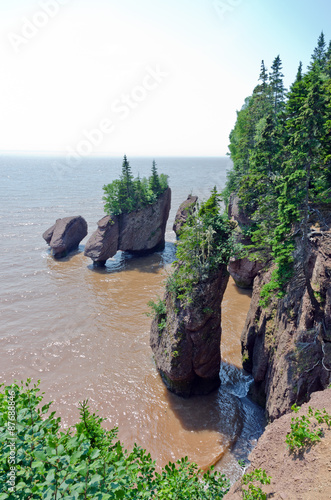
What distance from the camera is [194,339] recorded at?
14219mm

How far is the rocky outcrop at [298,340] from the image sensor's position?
10.9 m

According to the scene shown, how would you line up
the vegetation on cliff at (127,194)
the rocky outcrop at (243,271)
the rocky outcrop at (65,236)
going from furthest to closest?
1. the rocky outcrop at (65,236)
2. the vegetation on cliff at (127,194)
3. the rocky outcrop at (243,271)

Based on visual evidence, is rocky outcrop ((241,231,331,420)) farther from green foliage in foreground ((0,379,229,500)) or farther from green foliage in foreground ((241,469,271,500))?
green foliage in foreground ((0,379,229,500))

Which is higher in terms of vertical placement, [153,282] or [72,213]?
[72,213]

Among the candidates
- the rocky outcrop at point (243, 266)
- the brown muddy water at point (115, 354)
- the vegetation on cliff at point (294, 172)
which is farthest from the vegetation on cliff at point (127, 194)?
the vegetation on cliff at point (294, 172)

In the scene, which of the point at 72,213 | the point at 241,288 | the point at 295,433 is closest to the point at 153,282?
the point at 241,288

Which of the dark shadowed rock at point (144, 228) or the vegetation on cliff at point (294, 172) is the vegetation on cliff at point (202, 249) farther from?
the dark shadowed rock at point (144, 228)

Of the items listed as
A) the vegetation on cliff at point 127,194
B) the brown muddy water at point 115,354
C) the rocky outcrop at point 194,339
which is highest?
the vegetation on cliff at point 127,194

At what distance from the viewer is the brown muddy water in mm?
13445

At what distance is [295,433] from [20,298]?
83.7 ft

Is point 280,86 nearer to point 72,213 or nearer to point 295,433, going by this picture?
point 295,433

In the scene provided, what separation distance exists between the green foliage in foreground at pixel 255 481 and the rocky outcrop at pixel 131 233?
89.3 feet

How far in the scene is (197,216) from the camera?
14445 mm

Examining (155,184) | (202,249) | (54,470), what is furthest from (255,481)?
(155,184)
